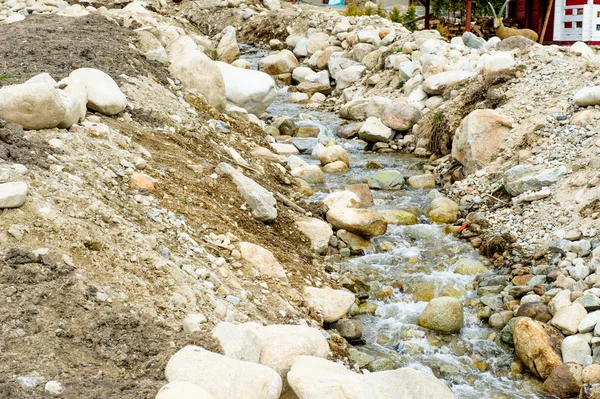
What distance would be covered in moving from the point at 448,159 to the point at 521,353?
5101mm

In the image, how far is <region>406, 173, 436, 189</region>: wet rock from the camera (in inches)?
404

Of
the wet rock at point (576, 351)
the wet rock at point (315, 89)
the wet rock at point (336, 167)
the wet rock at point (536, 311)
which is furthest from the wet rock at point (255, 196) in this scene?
the wet rock at point (315, 89)

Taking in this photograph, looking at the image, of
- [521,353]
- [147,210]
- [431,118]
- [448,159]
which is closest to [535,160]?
[448,159]

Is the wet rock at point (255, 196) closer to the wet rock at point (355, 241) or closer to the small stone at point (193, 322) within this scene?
the wet rock at point (355, 241)

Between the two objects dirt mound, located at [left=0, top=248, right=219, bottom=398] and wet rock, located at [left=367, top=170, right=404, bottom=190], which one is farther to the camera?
wet rock, located at [left=367, top=170, right=404, bottom=190]

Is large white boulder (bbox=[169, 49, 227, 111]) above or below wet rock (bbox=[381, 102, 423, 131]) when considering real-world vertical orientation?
above

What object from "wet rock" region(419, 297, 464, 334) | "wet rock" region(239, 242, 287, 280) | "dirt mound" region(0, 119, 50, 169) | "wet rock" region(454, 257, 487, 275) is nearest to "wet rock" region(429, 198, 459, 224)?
"wet rock" region(454, 257, 487, 275)

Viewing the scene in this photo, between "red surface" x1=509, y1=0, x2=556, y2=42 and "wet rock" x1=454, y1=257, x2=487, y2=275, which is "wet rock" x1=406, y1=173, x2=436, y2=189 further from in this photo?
"red surface" x1=509, y1=0, x2=556, y2=42

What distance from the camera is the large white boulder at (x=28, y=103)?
6113 millimetres

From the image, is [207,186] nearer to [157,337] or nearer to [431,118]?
[157,337]

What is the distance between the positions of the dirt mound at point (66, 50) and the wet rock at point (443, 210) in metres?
4.01

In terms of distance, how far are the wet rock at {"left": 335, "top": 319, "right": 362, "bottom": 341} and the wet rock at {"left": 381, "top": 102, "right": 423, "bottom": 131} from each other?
660cm

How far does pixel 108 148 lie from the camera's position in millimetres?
6652

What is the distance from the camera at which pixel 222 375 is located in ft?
12.5
